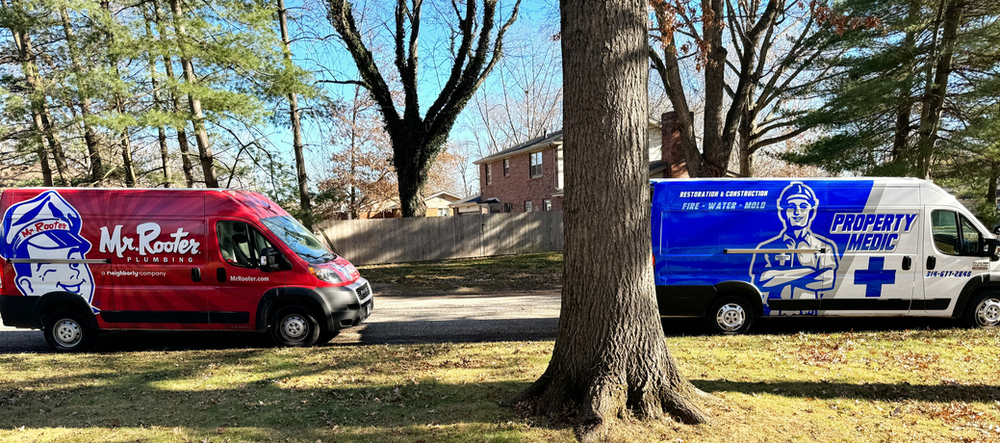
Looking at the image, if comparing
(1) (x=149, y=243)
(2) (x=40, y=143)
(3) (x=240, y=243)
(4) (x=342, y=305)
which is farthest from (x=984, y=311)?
(2) (x=40, y=143)

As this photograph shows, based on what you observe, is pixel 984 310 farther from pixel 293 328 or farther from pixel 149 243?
pixel 149 243

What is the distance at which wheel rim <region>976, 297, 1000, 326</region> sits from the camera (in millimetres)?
8039

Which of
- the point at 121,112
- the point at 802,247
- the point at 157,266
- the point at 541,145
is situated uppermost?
the point at 541,145

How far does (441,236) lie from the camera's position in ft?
76.2

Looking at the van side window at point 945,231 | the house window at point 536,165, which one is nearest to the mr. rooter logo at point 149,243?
the van side window at point 945,231

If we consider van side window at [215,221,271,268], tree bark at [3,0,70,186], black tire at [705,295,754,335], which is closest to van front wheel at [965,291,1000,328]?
black tire at [705,295,754,335]

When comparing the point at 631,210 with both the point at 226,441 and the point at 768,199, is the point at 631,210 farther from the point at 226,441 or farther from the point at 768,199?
the point at 768,199

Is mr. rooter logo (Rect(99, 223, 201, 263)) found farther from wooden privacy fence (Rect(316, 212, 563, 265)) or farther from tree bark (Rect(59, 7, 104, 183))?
wooden privacy fence (Rect(316, 212, 563, 265))

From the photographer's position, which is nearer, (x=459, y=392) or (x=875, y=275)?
(x=459, y=392)

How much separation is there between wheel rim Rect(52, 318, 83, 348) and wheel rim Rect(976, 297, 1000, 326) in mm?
13240

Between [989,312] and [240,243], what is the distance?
11031mm

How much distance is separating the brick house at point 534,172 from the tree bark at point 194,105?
17897mm

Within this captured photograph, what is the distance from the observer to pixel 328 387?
5.73 meters

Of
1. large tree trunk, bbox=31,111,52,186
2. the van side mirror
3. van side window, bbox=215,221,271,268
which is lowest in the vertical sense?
the van side mirror
